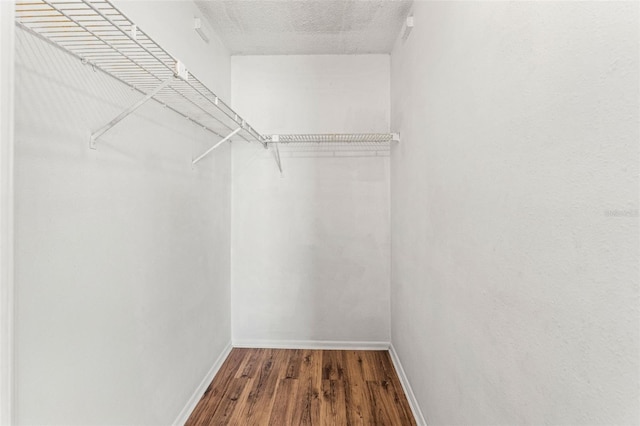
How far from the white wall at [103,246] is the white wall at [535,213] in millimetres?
1308

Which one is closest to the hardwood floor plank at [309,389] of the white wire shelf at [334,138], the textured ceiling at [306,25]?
the white wire shelf at [334,138]

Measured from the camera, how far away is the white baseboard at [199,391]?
5.52 ft

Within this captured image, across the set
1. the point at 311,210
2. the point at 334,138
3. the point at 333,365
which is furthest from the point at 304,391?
the point at 334,138

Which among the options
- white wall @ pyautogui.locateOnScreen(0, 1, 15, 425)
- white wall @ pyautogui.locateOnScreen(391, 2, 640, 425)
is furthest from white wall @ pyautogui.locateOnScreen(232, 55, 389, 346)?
white wall @ pyautogui.locateOnScreen(0, 1, 15, 425)

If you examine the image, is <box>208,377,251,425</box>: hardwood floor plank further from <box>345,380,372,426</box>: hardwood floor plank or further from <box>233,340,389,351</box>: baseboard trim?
<box>345,380,372,426</box>: hardwood floor plank

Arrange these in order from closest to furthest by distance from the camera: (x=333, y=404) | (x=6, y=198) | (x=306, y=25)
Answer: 1. (x=6, y=198)
2. (x=333, y=404)
3. (x=306, y=25)

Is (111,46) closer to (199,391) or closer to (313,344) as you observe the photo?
(199,391)

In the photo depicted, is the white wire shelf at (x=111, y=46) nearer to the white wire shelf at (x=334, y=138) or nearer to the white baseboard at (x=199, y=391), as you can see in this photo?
the white wire shelf at (x=334, y=138)

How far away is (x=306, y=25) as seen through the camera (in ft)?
6.78

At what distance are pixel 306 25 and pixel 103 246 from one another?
1.84 meters

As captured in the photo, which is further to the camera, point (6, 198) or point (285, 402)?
point (285, 402)

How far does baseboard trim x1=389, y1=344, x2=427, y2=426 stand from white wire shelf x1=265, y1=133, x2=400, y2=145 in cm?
161

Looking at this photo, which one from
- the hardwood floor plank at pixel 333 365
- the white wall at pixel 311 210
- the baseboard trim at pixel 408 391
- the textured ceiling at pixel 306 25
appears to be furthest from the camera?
the white wall at pixel 311 210

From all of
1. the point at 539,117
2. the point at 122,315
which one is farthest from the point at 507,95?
the point at 122,315
